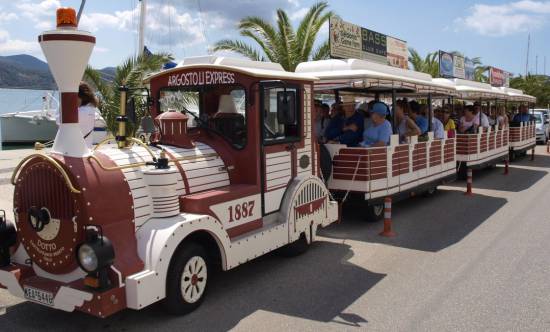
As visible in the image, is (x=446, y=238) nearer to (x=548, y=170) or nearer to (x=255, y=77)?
(x=255, y=77)

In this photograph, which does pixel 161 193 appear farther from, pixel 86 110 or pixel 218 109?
pixel 86 110

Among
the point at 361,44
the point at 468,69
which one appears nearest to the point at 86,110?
the point at 361,44

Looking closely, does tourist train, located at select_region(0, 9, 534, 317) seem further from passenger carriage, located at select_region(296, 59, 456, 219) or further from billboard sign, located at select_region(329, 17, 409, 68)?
billboard sign, located at select_region(329, 17, 409, 68)

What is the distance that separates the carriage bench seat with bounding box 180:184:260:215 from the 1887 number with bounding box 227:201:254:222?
0.10 meters

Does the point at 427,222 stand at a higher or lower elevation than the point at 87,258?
lower

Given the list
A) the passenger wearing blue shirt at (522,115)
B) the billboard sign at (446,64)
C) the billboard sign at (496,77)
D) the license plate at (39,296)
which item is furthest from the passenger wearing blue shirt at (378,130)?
the billboard sign at (496,77)

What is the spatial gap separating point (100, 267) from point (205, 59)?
9.37ft

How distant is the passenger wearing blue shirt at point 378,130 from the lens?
834 cm

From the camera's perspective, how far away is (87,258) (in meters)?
3.88

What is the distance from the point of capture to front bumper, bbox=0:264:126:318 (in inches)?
151

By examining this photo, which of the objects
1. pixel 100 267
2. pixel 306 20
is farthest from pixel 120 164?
pixel 306 20

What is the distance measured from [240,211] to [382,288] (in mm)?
1718

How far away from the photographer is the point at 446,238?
7426 mm

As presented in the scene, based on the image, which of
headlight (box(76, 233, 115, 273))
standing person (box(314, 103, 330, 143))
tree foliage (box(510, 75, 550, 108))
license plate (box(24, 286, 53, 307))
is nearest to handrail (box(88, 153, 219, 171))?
headlight (box(76, 233, 115, 273))
